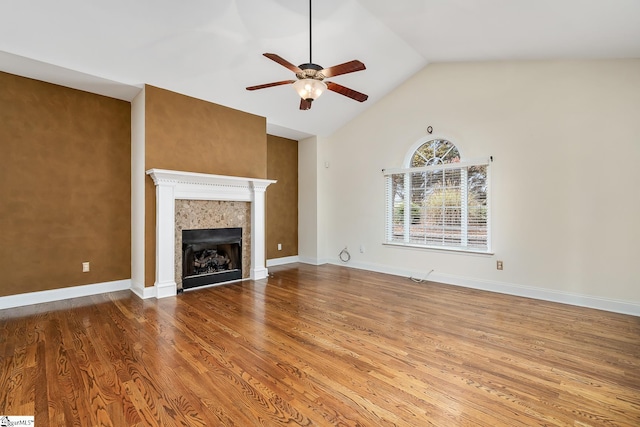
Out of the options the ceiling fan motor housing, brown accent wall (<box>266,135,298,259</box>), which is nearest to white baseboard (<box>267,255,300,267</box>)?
brown accent wall (<box>266,135,298,259</box>)

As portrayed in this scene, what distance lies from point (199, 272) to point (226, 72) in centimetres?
293

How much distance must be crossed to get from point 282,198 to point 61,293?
3876mm

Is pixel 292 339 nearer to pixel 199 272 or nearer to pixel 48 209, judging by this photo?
pixel 199 272

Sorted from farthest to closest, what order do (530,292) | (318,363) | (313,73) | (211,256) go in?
(211,256), (530,292), (313,73), (318,363)

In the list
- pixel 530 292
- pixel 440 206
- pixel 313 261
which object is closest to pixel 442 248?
pixel 440 206

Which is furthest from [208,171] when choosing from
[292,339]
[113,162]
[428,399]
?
[428,399]

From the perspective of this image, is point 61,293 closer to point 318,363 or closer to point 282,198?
point 318,363

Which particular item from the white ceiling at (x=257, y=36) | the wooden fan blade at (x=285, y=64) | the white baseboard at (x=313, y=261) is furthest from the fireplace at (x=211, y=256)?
the wooden fan blade at (x=285, y=64)

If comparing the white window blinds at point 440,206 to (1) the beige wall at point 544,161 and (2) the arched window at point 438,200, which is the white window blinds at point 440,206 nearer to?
(2) the arched window at point 438,200

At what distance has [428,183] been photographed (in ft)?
16.5

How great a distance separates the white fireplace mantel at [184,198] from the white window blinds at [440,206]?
7.74ft

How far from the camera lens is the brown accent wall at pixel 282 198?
248 inches

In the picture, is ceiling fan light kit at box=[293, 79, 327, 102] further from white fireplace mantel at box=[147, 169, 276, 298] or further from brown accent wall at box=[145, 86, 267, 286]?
brown accent wall at box=[145, 86, 267, 286]

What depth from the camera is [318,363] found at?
227 centimetres
